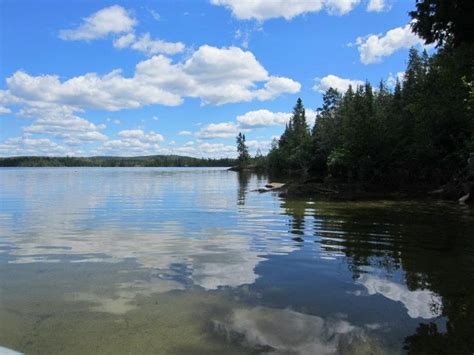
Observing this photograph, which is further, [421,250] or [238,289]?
[421,250]

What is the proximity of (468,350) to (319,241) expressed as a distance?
836 cm

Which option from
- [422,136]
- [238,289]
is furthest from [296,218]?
[422,136]

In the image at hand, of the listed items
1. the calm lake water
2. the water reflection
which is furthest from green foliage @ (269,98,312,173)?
the water reflection

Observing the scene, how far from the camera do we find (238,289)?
827 cm

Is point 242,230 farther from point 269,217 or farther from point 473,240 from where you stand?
point 473,240

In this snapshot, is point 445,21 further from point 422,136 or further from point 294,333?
point 422,136

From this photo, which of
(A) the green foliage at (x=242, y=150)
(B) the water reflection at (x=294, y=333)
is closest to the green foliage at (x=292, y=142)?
(A) the green foliage at (x=242, y=150)

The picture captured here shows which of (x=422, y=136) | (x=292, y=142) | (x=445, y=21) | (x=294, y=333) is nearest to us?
(x=294, y=333)

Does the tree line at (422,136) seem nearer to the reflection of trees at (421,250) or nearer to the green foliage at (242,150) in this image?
the reflection of trees at (421,250)

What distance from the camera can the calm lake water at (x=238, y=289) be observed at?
5.84m

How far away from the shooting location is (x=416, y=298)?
299 inches

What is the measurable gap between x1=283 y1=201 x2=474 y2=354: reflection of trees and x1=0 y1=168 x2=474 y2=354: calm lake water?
0.04 meters

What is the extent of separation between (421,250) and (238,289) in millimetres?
6398

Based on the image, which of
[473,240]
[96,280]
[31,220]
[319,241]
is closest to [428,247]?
[473,240]
